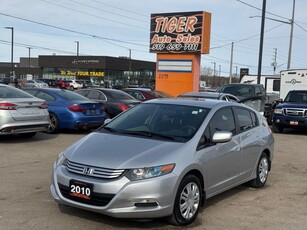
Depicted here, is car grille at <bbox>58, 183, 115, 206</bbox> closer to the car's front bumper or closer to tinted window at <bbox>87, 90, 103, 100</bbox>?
the car's front bumper

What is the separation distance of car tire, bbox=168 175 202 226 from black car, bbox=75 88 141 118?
8.70m

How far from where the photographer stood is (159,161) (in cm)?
475

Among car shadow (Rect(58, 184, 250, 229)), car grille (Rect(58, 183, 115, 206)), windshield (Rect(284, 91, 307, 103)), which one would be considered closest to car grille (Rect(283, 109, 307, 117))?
windshield (Rect(284, 91, 307, 103))

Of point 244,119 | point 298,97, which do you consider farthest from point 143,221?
point 298,97

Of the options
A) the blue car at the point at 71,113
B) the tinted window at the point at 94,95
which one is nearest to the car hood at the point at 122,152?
the blue car at the point at 71,113

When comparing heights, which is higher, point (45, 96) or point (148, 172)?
point (45, 96)

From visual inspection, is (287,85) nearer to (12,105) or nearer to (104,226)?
(12,105)

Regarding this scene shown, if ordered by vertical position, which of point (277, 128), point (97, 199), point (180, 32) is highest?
point (180, 32)

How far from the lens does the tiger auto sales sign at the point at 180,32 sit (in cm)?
2288

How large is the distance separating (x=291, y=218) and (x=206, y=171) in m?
1.32

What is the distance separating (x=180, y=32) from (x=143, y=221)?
1946cm

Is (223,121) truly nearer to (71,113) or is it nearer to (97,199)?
(97,199)

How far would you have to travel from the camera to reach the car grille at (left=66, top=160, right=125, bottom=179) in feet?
15.0

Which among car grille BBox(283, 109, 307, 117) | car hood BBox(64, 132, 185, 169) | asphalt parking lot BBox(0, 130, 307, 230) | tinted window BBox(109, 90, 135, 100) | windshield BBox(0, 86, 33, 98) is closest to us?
car hood BBox(64, 132, 185, 169)
